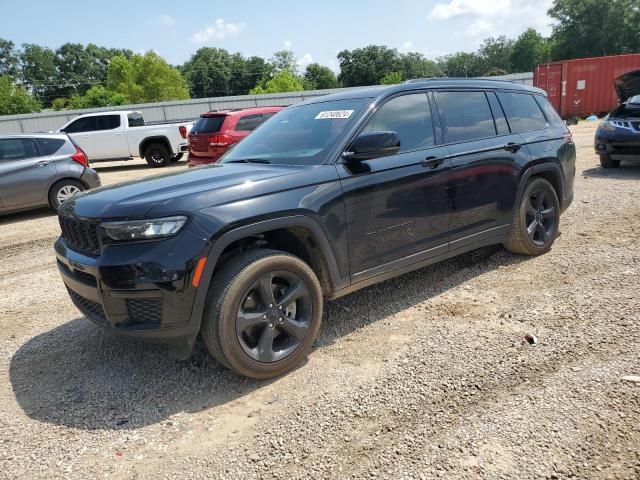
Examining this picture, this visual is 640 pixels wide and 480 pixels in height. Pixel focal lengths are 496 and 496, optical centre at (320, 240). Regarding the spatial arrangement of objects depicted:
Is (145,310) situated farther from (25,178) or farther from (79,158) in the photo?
(79,158)

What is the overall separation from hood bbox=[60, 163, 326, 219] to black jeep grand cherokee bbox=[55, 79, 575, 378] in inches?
0.5

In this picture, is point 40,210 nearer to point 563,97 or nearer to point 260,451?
point 260,451

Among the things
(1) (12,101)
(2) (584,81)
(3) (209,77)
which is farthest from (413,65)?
(2) (584,81)

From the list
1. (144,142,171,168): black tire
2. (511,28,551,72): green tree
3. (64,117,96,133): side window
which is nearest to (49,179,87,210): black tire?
(144,142,171,168): black tire

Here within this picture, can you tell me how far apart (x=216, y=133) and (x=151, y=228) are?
9.00 meters

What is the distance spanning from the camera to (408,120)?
3.96m

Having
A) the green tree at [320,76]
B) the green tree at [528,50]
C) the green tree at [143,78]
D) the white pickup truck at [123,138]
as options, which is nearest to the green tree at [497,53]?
the green tree at [528,50]

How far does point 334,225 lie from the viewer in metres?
3.34

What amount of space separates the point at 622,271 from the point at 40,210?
33.1ft

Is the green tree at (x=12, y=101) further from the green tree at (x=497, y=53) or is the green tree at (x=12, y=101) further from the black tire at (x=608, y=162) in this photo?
the green tree at (x=497, y=53)

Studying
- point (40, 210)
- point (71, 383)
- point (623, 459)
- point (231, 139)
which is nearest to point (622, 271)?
point (623, 459)

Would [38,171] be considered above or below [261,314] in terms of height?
above

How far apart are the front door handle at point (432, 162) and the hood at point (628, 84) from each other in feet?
31.6

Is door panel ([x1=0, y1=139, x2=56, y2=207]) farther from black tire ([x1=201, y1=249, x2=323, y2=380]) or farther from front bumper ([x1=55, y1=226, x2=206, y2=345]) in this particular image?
black tire ([x1=201, y1=249, x2=323, y2=380])
